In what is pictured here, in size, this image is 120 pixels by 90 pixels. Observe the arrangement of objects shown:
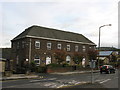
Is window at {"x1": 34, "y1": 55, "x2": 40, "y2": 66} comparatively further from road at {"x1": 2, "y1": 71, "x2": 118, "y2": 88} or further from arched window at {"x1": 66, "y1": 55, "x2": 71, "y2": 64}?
road at {"x1": 2, "y1": 71, "x2": 118, "y2": 88}

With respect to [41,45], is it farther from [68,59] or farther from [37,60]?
[68,59]

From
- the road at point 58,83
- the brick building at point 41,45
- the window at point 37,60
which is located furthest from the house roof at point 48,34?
the road at point 58,83

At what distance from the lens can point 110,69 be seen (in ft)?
97.6

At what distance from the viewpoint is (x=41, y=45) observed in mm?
36156

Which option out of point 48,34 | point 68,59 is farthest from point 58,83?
point 68,59

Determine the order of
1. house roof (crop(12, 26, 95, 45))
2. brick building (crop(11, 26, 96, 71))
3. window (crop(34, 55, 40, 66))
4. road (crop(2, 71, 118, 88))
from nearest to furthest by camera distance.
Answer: road (crop(2, 71, 118, 88)), brick building (crop(11, 26, 96, 71)), window (crop(34, 55, 40, 66)), house roof (crop(12, 26, 95, 45))

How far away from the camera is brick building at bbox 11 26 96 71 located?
34.4 m

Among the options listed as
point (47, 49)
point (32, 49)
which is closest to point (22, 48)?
point (32, 49)

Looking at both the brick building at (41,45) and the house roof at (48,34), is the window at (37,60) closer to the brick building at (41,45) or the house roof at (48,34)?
the brick building at (41,45)

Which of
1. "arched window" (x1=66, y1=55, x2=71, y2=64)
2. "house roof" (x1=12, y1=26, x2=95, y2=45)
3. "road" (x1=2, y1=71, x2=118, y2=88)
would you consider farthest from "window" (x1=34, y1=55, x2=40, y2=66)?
"road" (x1=2, y1=71, x2=118, y2=88)

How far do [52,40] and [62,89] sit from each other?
27662 mm

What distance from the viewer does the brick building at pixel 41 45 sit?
3441cm

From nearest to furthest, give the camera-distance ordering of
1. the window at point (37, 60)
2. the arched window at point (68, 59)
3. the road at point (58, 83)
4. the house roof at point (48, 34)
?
the road at point (58, 83) < the window at point (37, 60) < the house roof at point (48, 34) < the arched window at point (68, 59)

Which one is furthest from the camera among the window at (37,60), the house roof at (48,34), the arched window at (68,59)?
the arched window at (68,59)
